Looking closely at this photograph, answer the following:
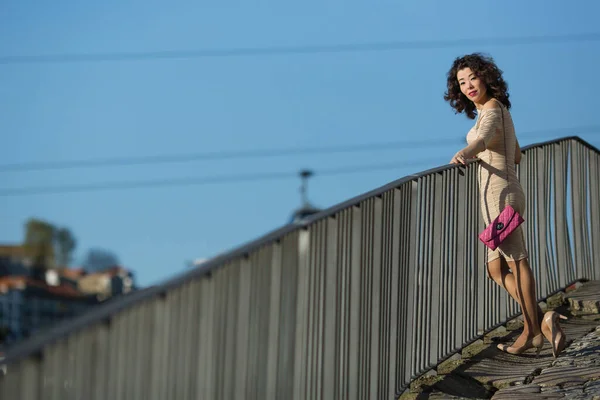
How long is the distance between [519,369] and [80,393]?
12.4 feet

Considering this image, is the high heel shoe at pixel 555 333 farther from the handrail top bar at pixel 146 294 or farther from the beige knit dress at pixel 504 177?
the handrail top bar at pixel 146 294

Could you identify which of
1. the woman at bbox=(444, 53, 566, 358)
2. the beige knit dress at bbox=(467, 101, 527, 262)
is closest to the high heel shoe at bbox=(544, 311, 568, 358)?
the woman at bbox=(444, 53, 566, 358)

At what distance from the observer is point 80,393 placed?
9.83 feet

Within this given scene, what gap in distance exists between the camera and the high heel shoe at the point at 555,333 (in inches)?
245

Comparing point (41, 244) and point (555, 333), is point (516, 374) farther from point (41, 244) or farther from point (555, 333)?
point (41, 244)

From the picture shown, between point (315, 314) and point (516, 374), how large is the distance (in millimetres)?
1940

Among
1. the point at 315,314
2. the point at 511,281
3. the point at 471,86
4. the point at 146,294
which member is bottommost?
the point at 146,294

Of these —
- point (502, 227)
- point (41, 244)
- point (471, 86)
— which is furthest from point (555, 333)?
point (41, 244)

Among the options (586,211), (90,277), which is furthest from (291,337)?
(90,277)

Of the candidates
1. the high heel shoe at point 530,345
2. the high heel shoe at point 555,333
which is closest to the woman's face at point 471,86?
the high heel shoe at point 555,333

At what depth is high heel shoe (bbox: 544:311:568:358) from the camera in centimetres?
623

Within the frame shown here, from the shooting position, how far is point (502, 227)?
646 cm

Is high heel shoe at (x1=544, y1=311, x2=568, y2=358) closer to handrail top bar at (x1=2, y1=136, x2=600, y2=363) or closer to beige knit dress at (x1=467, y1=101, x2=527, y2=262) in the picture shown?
beige knit dress at (x1=467, y1=101, x2=527, y2=262)

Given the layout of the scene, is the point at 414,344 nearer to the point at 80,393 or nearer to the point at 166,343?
the point at 166,343
